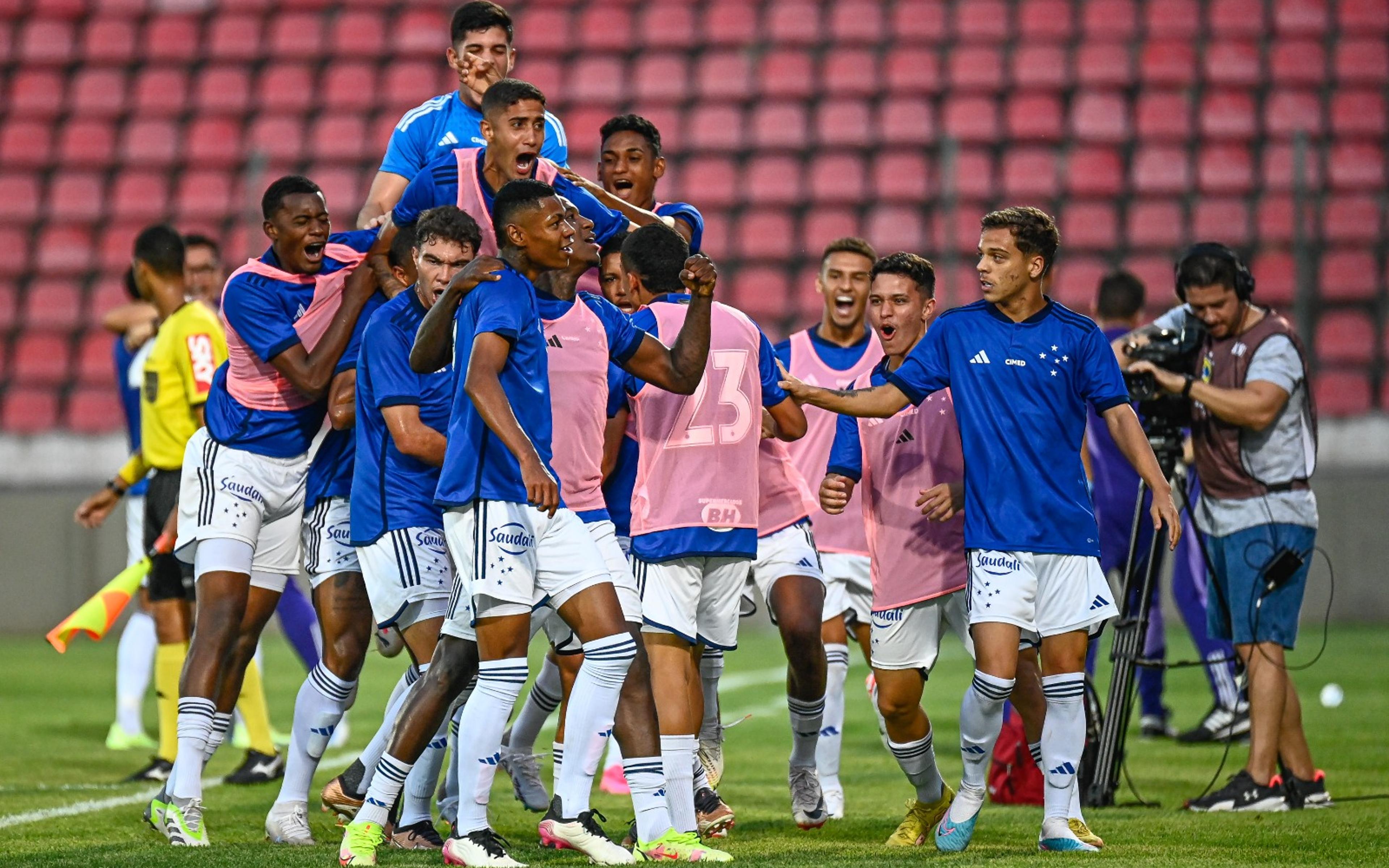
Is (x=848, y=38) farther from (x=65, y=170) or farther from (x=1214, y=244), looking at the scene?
(x=1214, y=244)

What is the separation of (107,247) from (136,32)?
3122 millimetres

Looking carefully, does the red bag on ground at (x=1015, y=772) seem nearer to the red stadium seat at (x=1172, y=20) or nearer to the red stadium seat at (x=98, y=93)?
the red stadium seat at (x=1172, y=20)

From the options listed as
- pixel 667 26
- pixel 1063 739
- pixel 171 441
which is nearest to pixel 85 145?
pixel 667 26

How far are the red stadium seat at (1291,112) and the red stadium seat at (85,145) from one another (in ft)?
38.6

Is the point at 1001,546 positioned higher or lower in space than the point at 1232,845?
higher

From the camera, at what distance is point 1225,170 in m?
15.9

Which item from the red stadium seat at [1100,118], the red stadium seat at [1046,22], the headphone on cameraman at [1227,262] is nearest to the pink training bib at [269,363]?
the headphone on cameraman at [1227,262]

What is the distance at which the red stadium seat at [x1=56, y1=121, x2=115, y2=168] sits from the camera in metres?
18.0

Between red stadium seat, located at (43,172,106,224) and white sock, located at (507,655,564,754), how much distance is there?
12566 mm

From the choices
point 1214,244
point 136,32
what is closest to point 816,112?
point 136,32

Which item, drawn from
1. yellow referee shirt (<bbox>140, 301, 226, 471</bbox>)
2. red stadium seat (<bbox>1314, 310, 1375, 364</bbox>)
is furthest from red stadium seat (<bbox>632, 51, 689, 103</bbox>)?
yellow referee shirt (<bbox>140, 301, 226, 471</bbox>)

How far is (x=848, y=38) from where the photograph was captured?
1755 centimetres

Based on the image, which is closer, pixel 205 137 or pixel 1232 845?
pixel 1232 845

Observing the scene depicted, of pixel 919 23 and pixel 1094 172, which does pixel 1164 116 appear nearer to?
pixel 1094 172
